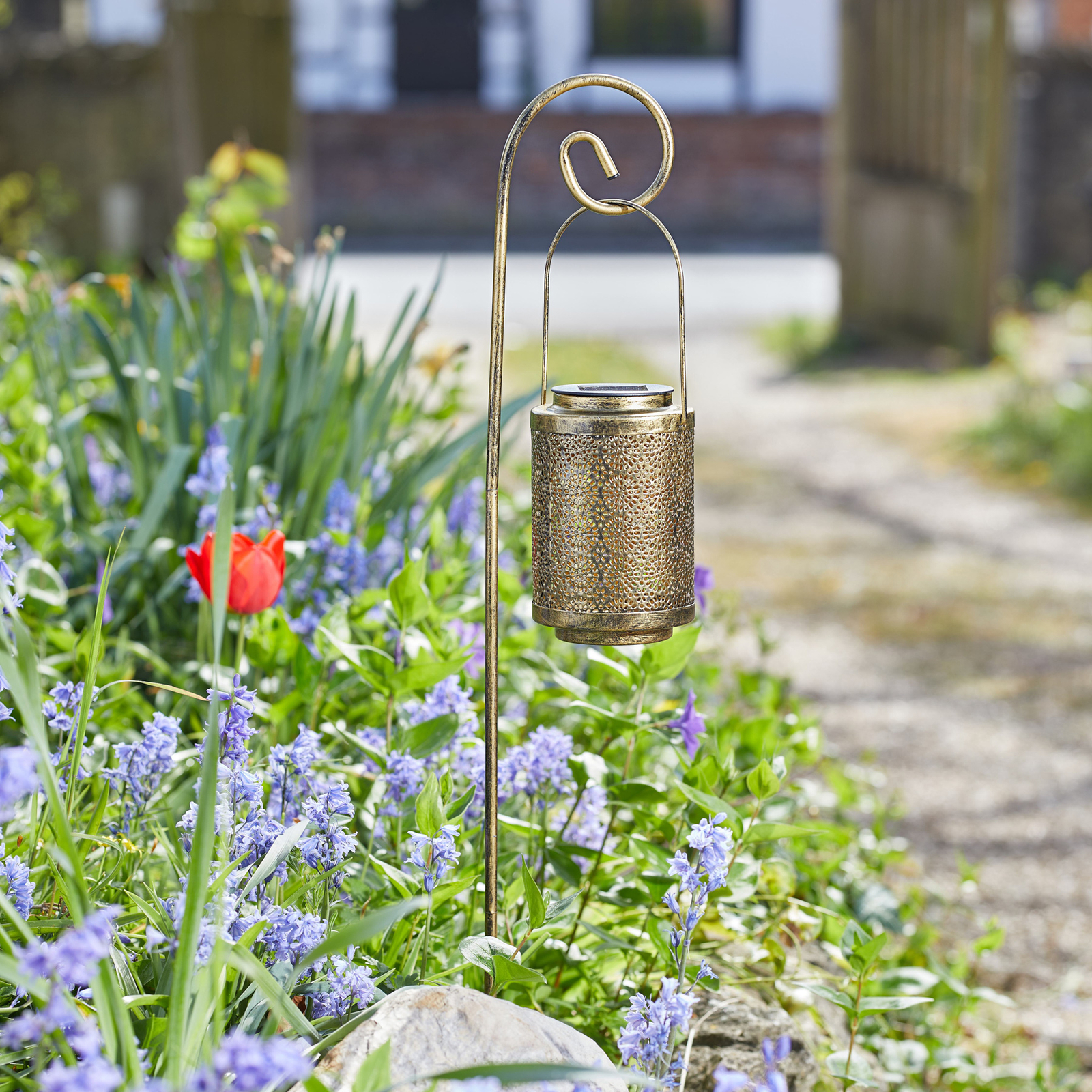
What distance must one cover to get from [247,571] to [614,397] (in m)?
0.39

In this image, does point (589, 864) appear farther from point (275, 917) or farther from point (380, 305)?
point (380, 305)

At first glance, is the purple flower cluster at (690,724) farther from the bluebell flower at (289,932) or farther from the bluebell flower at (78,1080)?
the bluebell flower at (78,1080)

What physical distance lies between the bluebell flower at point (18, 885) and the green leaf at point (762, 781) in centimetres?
64

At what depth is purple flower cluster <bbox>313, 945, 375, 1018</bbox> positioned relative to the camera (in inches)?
42.6

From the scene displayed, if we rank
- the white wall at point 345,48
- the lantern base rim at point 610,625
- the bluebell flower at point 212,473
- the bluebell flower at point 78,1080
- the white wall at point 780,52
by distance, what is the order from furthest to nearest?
the white wall at point 780,52
the white wall at point 345,48
the bluebell flower at point 212,473
the lantern base rim at point 610,625
the bluebell flower at point 78,1080

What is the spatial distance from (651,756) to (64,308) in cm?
161

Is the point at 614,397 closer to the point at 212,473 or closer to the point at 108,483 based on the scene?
the point at 212,473

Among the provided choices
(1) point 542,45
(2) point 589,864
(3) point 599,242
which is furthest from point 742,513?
(1) point 542,45

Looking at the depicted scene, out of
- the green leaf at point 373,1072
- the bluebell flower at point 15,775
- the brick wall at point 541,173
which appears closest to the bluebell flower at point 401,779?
the green leaf at point 373,1072

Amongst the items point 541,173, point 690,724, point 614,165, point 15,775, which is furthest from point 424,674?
point 541,173

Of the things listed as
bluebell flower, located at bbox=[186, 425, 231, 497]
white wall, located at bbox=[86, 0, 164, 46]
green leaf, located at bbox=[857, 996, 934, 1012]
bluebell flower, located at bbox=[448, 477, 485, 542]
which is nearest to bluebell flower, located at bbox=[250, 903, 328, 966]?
green leaf, located at bbox=[857, 996, 934, 1012]

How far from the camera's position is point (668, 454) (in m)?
1.21

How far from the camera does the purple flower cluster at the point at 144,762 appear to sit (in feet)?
4.08

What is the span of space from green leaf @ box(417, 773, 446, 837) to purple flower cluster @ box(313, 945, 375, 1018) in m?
0.12
